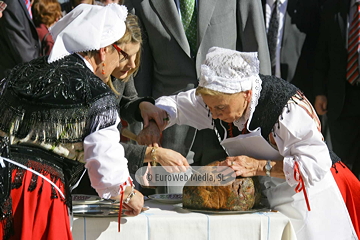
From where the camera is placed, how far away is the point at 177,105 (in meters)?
3.35

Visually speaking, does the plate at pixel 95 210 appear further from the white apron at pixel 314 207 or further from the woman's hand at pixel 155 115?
the white apron at pixel 314 207

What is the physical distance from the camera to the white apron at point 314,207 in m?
2.82

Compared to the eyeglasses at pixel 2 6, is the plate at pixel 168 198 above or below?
below

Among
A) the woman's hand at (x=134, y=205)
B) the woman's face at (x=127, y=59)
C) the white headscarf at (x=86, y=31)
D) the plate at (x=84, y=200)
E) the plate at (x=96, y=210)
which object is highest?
the white headscarf at (x=86, y=31)

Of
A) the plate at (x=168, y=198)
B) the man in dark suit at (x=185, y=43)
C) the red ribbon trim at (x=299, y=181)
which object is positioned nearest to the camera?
the red ribbon trim at (x=299, y=181)

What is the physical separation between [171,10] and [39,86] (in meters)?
1.83

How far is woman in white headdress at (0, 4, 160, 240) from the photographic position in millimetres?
2320

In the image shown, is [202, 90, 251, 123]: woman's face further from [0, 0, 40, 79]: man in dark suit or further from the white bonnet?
[0, 0, 40, 79]: man in dark suit

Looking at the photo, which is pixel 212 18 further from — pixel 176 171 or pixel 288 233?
pixel 288 233

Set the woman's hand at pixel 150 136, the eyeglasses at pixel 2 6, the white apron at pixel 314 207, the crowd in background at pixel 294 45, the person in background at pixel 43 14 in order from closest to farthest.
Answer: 1. the white apron at pixel 314 207
2. the woman's hand at pixel 150 136
3. the crowd in background at pixel 294 45
4. the eyeglasses at pixel 2 6
5. the person in background at pixel 43 14

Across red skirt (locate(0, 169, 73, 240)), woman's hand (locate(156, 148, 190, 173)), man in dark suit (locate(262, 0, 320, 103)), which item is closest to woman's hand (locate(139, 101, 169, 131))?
woman's hand (locate(156, 148, 190, 173))

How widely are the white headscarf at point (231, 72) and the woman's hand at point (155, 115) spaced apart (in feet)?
1.57

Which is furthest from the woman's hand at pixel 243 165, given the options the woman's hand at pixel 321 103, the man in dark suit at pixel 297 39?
the woman's hand at pixel 321 103

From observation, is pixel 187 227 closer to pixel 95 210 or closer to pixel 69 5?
pixel 95 210
